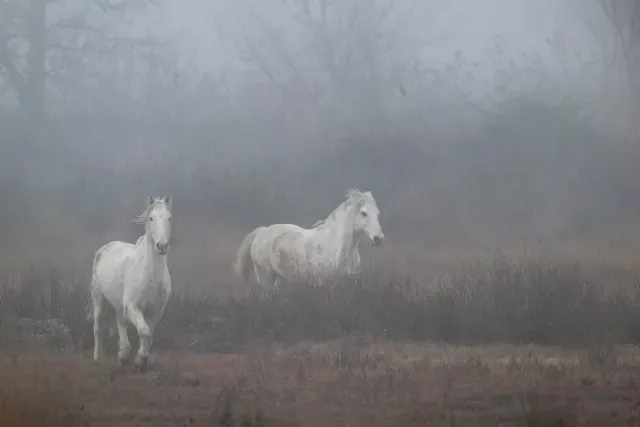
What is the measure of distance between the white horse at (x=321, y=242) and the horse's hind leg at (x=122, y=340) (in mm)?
724

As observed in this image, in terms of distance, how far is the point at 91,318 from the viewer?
4590 millimetres

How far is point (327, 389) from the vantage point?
171 inches

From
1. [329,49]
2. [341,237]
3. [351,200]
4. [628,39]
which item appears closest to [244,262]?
[341,237]

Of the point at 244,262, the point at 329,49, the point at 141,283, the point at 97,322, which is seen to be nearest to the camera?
the point at 141,283

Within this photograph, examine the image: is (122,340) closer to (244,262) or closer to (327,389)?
(244,262)

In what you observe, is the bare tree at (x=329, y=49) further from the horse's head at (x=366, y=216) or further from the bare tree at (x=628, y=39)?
the bare tree at (x=628, y=39)

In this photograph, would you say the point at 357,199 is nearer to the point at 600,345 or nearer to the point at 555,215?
the point at 555,215

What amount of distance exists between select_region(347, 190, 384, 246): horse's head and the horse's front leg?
1260 mm

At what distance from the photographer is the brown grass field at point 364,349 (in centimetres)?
429

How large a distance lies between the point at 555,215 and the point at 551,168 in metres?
0.27

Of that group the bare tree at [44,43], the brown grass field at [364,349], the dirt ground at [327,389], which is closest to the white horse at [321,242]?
the brown grass field at [364,349]

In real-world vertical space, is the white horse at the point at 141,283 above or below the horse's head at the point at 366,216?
below

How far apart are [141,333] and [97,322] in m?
0.37

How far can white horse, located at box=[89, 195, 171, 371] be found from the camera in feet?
14.2
